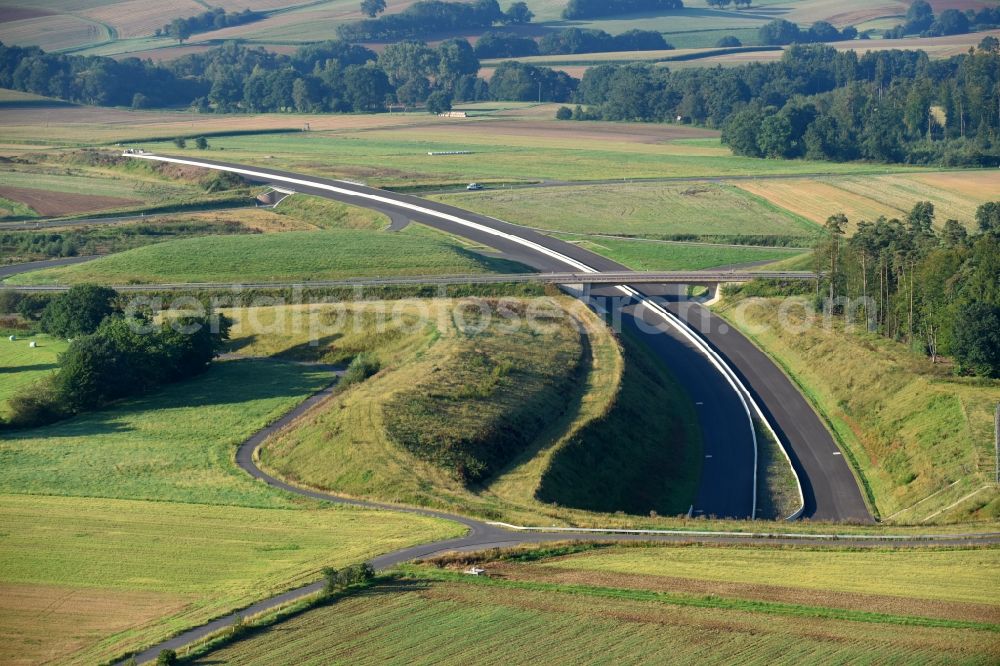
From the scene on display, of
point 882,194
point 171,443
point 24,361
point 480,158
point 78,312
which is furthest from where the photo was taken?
point 480,158

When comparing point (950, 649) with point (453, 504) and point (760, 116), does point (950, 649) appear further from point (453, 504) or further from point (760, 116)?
point (760, 116)

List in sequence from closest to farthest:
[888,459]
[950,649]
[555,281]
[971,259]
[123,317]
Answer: [950,649] < [888,459] < [971,259] < [123,317] < [555,281]

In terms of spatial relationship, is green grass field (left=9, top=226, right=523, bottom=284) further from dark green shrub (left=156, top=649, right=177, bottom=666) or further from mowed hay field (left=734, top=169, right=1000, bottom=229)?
dark green shrub (left=156, top=649, right=177, bottom=666)

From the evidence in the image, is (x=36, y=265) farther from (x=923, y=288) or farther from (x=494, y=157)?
(x=923, y=288)

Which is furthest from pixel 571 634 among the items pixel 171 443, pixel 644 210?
pixel 644 210

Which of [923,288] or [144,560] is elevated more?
[923,288]

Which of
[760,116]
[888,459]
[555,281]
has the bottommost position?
[888,459]

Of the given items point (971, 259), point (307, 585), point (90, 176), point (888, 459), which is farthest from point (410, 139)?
point (307, 585)
